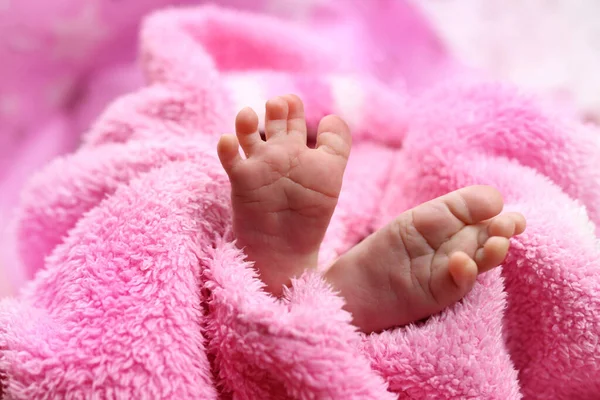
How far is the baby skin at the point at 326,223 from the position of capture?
1.76 ft

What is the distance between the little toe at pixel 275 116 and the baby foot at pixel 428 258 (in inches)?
5.8

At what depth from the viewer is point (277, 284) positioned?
1.88ft

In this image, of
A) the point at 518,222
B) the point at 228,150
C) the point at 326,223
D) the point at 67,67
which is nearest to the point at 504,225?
the point at 518,222

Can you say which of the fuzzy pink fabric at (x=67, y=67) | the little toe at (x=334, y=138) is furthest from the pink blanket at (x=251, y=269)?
the fuzzy pink fabric at (x=67, y=67)

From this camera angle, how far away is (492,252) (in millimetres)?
521

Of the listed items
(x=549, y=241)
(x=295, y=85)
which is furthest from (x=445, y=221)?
(x=295, y=85)

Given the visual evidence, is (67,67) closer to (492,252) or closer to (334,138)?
(334,138)

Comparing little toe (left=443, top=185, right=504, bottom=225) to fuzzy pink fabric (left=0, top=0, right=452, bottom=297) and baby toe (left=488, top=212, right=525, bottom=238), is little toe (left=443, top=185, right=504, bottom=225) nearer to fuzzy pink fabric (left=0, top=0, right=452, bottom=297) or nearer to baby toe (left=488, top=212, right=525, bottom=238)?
baby toe (left=488, top=212, right=525, bottom=238)

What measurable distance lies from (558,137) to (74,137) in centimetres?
84

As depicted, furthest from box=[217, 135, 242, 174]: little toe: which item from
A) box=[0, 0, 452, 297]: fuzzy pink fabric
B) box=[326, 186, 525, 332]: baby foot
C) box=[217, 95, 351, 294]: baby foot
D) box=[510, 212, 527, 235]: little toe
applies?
box=[0, 0, 452, 297]: fuzzy pink fabric

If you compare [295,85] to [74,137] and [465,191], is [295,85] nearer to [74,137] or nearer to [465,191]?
[465,191]

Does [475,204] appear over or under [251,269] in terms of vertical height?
over

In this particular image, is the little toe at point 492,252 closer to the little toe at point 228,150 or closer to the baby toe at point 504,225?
the baby toe at point 504,225

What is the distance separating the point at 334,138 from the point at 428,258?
0.15m
